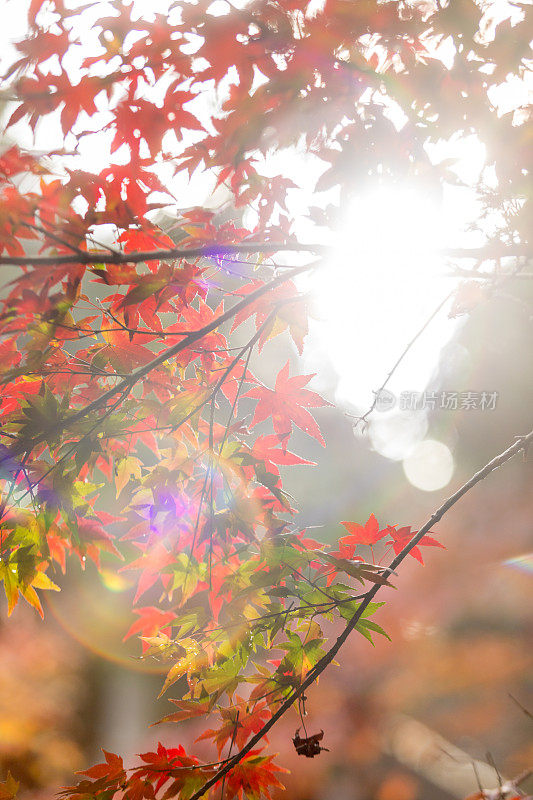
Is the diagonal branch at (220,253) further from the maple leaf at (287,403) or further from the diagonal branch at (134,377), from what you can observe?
the maple leaf at (287,403)

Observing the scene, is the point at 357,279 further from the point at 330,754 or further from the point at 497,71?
the point at 330,754

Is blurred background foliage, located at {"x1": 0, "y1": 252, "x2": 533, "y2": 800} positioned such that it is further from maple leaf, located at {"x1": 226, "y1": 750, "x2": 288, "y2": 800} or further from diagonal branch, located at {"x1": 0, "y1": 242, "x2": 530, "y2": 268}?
diagonal branch, located at {"x1": 0, "y1": 242, "x2": 530, "y2": 268}

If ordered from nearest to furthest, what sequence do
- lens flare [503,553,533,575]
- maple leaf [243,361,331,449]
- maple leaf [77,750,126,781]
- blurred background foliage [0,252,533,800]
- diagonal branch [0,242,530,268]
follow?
diagonal branch [0,242,530,268], maple leaf [77,750,126,781], maple leaf [243,361,331,449], blurred background foliage [0,252,533,800], lens flare [503,553,533,575]

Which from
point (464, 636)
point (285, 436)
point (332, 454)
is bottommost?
point (464, 636)

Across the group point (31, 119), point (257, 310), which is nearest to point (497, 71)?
point (257, 310)

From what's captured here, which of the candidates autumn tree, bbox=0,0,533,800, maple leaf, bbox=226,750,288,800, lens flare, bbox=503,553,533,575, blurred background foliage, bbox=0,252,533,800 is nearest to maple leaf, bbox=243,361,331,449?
autumn tree, bbox=0,0,533,800

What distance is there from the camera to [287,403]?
5.03ft

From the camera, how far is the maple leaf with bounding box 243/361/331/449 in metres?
1.51

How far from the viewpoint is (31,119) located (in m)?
1.26

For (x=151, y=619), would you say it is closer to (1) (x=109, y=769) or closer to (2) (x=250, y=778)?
(1) (x=109, y=769)

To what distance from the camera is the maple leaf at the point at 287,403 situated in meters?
1.51

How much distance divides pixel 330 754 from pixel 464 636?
59.4 inches

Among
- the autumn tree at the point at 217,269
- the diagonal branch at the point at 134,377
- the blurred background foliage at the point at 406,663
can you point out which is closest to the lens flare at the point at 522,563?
the blurred background foliage at the point at 406,663

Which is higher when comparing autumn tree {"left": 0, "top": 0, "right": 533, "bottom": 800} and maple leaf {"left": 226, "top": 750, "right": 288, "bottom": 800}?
autumn tree {"left": 0, "top": 0, "right": 533, "bottom": 800}
